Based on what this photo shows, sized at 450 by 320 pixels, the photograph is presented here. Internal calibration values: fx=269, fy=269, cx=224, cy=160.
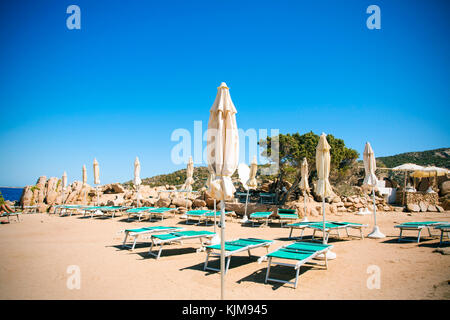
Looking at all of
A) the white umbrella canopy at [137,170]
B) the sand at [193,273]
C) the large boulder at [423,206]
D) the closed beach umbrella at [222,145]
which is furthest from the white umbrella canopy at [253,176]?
the large boulder at [423,206]

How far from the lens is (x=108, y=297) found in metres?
4.13

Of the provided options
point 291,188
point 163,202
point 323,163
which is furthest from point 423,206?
point 163,202

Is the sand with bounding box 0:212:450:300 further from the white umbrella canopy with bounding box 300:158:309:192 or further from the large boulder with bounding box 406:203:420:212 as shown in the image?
the large boulder with bounding box 406:203:420:212

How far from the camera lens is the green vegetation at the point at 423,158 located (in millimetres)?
37944

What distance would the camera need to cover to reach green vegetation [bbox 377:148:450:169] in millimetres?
37944

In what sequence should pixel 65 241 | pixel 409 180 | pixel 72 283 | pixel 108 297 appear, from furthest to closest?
pixel 409 180, pixel 65 241, pixel 72 283, pixel 108 297

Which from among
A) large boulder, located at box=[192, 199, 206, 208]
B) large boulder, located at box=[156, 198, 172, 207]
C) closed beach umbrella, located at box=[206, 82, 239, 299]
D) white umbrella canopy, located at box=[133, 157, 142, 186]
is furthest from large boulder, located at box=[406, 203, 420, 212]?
closed beach umbrella, located at box=[206, 82, 239, 299]

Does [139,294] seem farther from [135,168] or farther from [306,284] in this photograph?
[135,168]

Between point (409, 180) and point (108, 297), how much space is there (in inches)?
1092

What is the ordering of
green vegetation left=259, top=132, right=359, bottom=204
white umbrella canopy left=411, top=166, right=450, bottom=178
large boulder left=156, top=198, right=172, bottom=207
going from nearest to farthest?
large boulder left=156, top=198, right=172, bottom=207, green vegetation left=259, top=132, right=359, bottom=204, white umbrella canopy left=411, top=166, right=450, bottom=178

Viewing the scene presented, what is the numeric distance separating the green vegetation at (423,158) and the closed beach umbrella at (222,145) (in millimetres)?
42555

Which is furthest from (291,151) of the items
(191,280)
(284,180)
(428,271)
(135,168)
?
(191,280)

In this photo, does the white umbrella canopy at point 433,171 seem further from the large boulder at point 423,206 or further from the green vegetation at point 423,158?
the green vegetation at point 423,158

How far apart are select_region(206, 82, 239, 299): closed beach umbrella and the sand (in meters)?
1.85
